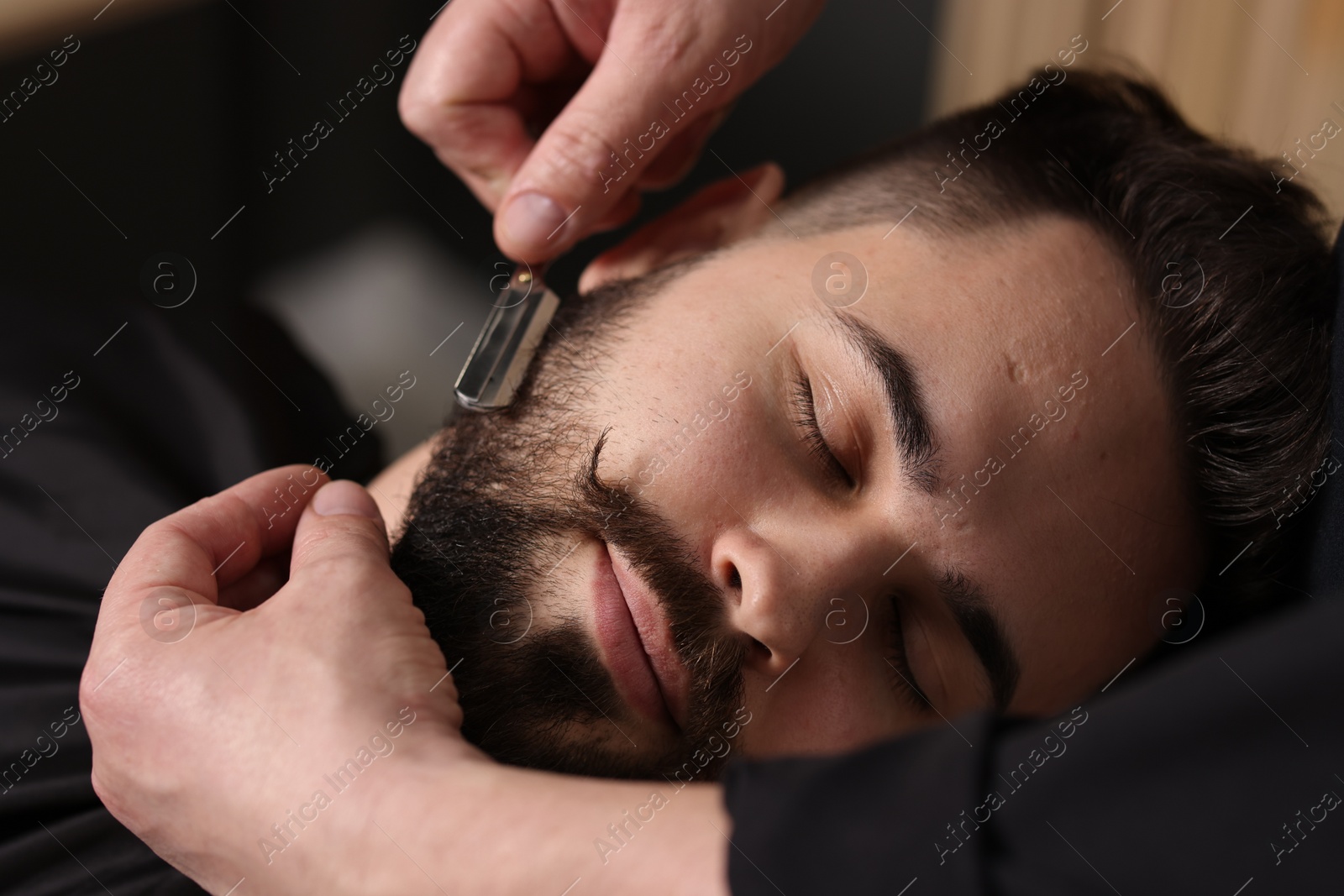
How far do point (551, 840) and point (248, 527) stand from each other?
1.53 feet

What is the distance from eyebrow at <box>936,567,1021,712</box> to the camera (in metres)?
0.89

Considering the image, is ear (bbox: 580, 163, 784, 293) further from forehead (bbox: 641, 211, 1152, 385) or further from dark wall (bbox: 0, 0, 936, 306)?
dark wall (bbox: 0, 0, 936, 306)

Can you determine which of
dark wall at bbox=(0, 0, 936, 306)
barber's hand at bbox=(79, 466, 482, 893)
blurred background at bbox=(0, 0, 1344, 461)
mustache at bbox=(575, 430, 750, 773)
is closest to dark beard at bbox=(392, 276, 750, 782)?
mustache at bbox=(575, 430, 750, 773)

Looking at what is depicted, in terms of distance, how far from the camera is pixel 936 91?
2.26 meters

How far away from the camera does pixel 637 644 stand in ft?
2.79

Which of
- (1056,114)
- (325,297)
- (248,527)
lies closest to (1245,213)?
(1056,114)

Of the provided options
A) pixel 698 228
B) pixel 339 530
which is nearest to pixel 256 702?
pixel 339 530

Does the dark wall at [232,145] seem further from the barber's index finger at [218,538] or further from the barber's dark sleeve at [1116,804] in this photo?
the barber's dark sleeve at [1116,804]

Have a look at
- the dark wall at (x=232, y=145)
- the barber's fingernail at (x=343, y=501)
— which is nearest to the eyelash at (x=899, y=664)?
the barber's fingernail at (x=343, y=501)

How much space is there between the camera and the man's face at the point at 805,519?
2.78 feet

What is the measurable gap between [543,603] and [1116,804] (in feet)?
1.69

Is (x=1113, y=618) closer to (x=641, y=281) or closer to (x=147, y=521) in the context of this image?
(x=641, y=281)

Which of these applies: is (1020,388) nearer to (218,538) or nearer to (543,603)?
(543,603)

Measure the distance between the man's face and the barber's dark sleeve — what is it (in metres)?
0.30
